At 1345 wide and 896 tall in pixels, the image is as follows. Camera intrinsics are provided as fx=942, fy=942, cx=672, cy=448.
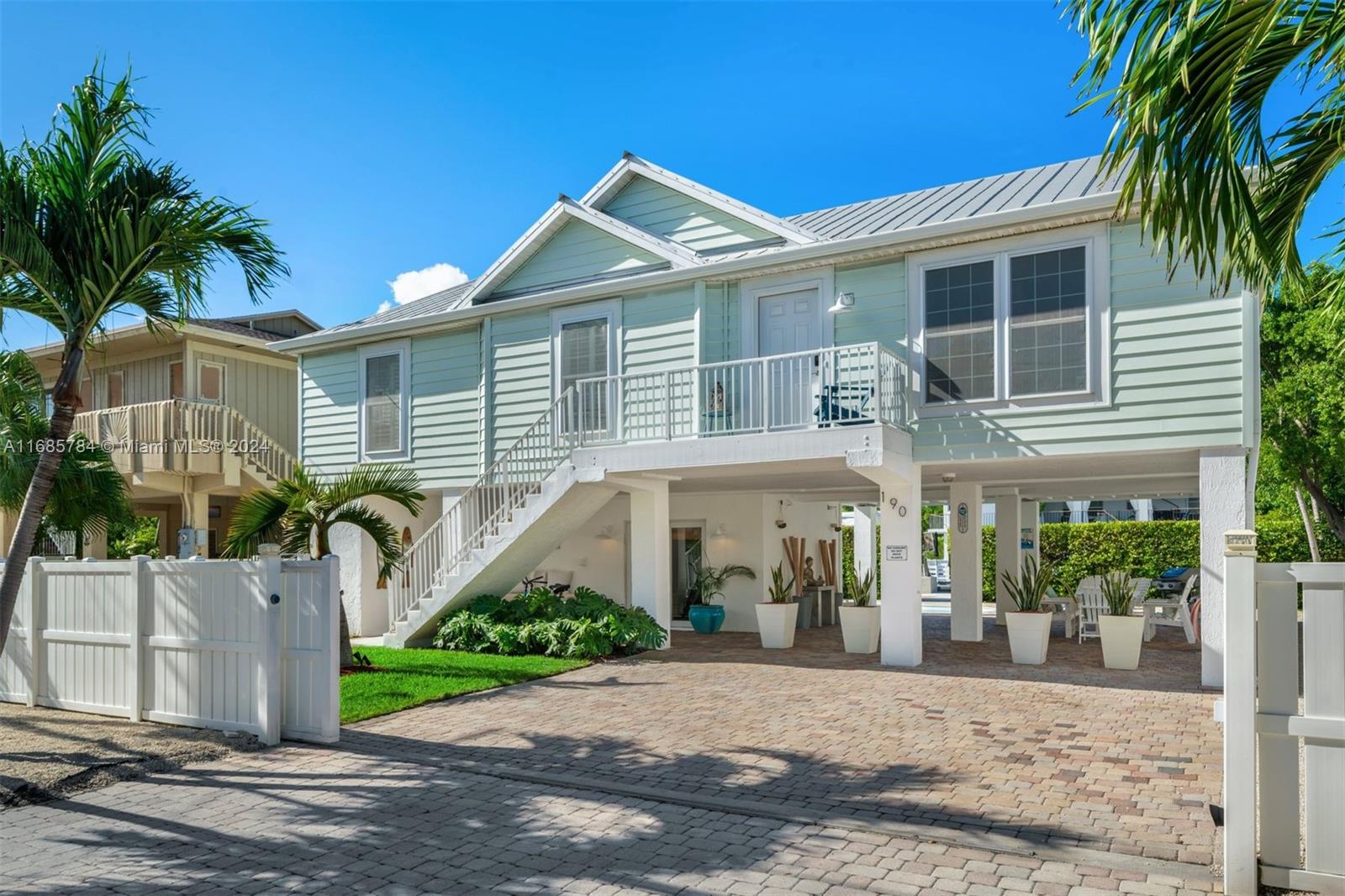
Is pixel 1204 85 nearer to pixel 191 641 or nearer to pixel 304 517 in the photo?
pixel 191 641

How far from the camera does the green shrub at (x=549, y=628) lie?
44.0ft

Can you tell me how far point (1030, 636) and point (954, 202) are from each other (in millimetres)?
6315

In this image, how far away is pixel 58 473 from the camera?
11.3 m

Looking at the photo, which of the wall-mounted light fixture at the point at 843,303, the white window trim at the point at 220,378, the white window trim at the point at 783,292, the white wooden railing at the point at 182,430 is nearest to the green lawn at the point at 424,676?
the white window trim at the point at 783,292

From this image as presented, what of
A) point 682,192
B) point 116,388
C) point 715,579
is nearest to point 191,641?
point 682,192

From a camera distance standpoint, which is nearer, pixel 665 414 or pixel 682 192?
pixel 665 414

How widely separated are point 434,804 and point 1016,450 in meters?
8.42

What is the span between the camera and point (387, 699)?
9.91 meters

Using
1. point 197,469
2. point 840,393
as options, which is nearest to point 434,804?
point 840,393

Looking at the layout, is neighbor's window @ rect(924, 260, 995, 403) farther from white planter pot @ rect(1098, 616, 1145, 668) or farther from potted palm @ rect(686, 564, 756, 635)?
potted palm @ rect(686, 564, 756, 635)

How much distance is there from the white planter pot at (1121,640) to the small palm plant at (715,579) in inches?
268

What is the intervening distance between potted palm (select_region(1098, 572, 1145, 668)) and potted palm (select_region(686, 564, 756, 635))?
679cm

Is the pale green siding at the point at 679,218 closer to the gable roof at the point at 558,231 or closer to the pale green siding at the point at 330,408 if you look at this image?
the gable roof at the point at 558,231

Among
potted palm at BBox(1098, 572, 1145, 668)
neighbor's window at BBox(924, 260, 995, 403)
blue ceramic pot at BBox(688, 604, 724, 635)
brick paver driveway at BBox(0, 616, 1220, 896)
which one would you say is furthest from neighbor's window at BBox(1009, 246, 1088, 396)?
blue ceramic pot at BBox(688, 604, 724, 635)
